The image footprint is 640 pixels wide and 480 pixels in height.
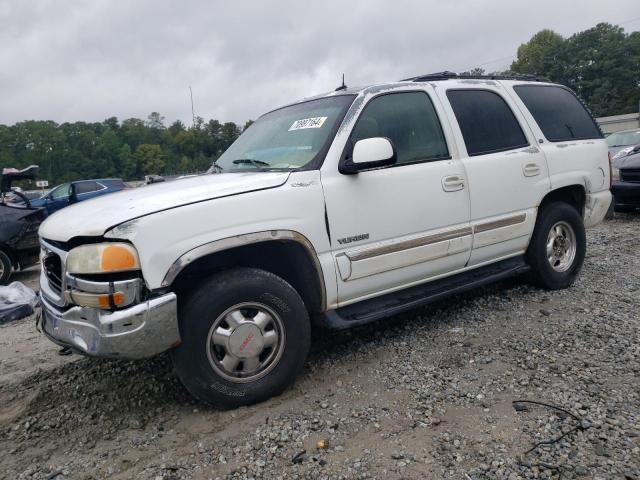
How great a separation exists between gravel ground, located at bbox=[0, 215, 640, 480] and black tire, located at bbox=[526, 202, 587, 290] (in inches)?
19.7

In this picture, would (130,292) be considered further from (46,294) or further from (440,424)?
(440,424)

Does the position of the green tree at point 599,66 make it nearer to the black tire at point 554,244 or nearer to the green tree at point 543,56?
the green tree at point 543,56

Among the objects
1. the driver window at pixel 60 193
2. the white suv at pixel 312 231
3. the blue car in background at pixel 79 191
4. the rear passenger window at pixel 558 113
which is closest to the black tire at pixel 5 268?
the white suv at pixel 312 231

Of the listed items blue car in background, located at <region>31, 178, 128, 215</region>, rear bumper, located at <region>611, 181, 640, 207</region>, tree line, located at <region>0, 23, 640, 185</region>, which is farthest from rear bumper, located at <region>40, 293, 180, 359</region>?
tree line, located at <region>0, 23, 640, 185</region>

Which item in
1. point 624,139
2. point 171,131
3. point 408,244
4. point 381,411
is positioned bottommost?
point 381,411

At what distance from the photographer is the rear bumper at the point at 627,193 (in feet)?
25.8

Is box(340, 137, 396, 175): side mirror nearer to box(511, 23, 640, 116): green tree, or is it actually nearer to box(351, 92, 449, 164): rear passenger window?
box(351, 92, 449, 164): rear passenger window

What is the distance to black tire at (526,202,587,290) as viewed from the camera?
13.9ft

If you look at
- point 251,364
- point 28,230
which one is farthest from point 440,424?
point 28,230

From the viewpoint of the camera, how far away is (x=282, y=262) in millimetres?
3023

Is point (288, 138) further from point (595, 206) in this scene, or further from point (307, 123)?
point (595, 206)

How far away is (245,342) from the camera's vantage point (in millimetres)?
2674

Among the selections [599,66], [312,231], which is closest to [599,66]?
[599,66]

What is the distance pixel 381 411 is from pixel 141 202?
5.75 ft
